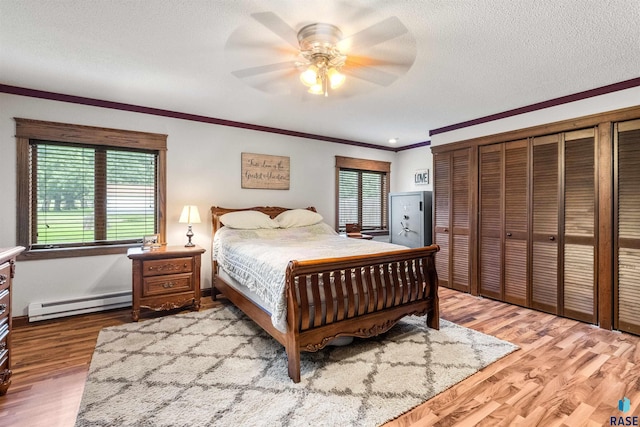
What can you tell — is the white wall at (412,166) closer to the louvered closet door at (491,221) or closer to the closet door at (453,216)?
the closet door at (453,216)

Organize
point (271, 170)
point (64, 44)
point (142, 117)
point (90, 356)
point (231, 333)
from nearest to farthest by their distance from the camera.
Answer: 1. point (64, 44)
2. point (90, 356)
3. point (231, 333)
4. point (142, 117)
5. point (271, 170)

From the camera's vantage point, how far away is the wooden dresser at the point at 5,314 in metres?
1.89

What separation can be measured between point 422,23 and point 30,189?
12.7 ft

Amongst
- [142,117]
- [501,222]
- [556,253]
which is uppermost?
[142,117]

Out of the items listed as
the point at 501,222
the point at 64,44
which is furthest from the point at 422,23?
the point at 501,222

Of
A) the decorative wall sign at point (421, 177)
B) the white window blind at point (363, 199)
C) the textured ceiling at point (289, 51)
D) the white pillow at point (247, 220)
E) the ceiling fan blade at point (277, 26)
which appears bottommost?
the white pillow at point (247, 220)

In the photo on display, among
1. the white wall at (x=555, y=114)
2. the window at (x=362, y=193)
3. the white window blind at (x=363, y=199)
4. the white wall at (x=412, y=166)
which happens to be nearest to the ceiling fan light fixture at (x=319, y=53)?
the white wall at (x=555, y=114)

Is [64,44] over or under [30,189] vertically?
over

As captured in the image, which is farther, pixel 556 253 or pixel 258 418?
pixel 556 253

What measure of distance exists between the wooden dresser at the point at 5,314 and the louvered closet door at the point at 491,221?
4.48 metres

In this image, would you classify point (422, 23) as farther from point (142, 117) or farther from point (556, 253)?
point (142, 117)

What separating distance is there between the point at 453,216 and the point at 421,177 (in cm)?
134

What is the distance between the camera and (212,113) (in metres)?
3.92

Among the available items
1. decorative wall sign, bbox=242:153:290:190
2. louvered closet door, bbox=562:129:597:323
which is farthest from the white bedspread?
louvered closet door, bbox=562:129:597:323
